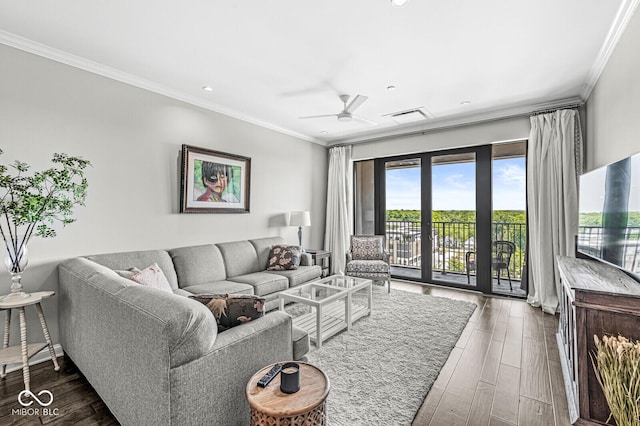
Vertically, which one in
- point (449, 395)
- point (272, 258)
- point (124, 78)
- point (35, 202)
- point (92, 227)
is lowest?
point (449, 395)

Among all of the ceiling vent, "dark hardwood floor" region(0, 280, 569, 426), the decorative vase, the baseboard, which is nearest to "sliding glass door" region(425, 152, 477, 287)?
the ceiling vent

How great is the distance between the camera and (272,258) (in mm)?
4188

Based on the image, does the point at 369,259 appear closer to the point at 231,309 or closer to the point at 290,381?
the point at 231,309

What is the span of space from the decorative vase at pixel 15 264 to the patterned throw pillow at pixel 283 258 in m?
2.48

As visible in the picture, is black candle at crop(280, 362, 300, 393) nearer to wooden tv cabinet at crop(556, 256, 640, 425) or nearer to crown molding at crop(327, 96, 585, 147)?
wooden tv cabinet at crop(556, 256, 640, 425)

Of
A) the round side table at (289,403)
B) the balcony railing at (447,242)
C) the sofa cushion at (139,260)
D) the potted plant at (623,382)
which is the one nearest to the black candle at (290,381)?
the round side table at (289,403)

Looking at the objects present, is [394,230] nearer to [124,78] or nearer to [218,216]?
[218,216]

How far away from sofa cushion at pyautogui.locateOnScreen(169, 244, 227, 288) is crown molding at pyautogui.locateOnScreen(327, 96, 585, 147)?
3473mm

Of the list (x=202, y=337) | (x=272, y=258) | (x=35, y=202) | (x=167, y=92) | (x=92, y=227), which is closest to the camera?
(x=202, y=337)

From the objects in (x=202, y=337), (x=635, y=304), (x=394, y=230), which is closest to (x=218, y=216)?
(x=202, y=337)

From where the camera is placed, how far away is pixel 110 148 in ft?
9.98

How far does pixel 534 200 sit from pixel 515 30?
2403 mm

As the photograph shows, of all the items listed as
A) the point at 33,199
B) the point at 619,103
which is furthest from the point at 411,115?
the point at 33,199

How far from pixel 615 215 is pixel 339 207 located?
4.13 meters
